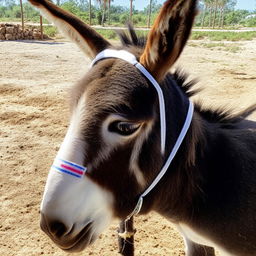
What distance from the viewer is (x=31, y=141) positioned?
17.0ft

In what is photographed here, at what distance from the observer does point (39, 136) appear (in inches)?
211

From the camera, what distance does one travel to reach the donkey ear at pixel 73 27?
181 cm

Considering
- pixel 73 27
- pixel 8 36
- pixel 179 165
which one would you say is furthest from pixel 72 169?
pixel 8 36

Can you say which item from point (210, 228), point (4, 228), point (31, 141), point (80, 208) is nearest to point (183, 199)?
point (210, 228)

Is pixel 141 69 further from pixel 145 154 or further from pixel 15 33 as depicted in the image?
pixel 15 33

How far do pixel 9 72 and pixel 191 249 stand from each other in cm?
840

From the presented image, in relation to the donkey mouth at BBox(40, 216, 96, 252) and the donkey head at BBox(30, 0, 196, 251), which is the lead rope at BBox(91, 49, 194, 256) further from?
the donkey mouth at BBox(40, 216, 96, 252)

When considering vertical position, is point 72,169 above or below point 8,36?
above

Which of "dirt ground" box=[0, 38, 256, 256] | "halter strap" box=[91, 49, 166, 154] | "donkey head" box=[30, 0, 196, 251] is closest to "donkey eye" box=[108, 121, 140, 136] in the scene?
"donkey head" box=[30, 0, 196, 251]

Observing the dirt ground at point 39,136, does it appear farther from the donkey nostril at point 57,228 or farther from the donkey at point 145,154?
the donkey nostril at point 57,228

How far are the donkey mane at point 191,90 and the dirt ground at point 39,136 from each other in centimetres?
11

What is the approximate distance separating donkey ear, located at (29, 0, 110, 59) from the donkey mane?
0.19 metres

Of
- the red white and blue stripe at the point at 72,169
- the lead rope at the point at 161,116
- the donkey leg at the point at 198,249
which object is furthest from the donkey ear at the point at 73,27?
the donkey leg at the point at 198,249

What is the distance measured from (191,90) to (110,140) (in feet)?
2.75
